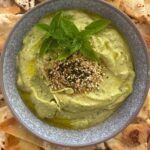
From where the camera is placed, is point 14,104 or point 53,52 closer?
point 53,52

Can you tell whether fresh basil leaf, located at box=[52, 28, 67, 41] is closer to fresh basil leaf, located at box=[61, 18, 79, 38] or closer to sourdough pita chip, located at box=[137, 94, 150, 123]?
fresh basil leaf, located at box=[61, 18, 79, 38]

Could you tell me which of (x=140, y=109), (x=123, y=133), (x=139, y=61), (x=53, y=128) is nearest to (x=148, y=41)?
(x=139, y=61)

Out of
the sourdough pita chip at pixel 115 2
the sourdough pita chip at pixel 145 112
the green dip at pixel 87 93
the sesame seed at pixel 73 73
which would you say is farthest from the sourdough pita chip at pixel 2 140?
the sourdough pita chip at pixel 115 2

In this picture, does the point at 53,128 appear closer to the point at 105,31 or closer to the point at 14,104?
the point at 14,104

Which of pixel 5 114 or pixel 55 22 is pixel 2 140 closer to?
pixel 5 114

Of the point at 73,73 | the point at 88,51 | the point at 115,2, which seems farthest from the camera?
Result: the point at 115,2

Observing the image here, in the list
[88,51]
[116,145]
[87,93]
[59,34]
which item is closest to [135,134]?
[116,145]

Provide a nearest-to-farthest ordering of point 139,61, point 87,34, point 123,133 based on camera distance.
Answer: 1. point 87,34
2. point 139,61
3. point 123,133
